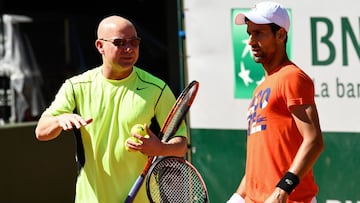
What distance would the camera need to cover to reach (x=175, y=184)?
552 centimetres

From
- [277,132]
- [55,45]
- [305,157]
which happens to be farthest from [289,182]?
[55,45]

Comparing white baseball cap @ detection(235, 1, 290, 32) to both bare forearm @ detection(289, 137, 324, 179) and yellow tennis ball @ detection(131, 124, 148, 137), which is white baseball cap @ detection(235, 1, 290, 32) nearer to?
bare forearm @ detection(289, 137, 324, 179)

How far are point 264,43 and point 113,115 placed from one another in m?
1.01

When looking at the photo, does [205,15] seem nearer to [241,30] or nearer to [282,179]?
[241,30]

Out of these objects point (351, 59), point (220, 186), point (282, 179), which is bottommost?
point (220, 186)

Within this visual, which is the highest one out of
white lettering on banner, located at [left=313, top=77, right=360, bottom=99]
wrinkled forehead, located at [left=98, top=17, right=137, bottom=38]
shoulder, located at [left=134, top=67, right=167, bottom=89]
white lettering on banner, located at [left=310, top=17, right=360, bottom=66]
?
wrinkled forehead, located at [left=98, top=17, right=137, bottom=38]

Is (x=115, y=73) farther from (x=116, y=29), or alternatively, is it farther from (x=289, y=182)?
(x=289, y=182)

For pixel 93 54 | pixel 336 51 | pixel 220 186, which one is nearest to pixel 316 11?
pixel 336 51

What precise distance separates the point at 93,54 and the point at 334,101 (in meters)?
8.25

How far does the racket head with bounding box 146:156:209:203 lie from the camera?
5.37 metres

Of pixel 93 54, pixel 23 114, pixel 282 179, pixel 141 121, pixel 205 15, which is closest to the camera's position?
pixel 282 179

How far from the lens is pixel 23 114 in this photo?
480 inches

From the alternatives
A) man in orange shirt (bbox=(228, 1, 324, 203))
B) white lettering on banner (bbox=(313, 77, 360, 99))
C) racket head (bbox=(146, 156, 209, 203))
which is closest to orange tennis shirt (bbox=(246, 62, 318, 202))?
man in orange shirt (bbox=(228, 1, 324, 203))

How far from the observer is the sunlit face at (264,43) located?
4.94 m
